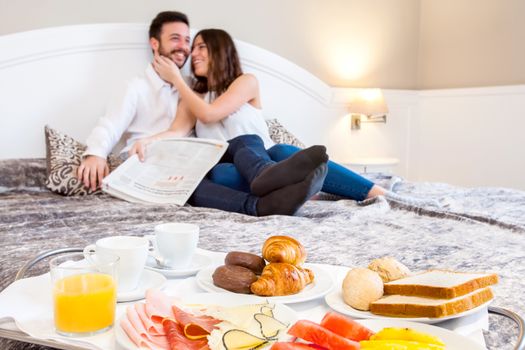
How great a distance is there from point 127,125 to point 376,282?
1.84 m

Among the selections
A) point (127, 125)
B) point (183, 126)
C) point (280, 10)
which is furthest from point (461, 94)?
point (127, 125)

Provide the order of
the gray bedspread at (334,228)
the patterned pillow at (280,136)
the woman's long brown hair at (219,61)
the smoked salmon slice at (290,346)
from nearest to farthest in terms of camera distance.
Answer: the smoked salmon slice at (290,346) < the gray bedspread at (334,228) < the woman's long brown hair at (219,61) < the patterned pillow at (280,136)

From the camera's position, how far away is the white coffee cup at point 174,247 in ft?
2.75

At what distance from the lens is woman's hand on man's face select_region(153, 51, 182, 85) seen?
7.79 feet

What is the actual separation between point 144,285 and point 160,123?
178 centimetres

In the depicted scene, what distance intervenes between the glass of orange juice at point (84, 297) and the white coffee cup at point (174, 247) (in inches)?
5.7

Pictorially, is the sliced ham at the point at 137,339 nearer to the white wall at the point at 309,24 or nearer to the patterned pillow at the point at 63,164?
the patterned pillow at the point at 63,164

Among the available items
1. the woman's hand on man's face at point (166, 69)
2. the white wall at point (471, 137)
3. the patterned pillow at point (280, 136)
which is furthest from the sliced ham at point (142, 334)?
the white wall at point (471, 137)

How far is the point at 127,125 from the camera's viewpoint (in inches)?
92.7

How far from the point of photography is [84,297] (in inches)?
24.6

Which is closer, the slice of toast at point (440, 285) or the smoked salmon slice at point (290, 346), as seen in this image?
the smoked salmon slice at point (290, 346)

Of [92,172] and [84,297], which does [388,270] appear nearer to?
[84,297]

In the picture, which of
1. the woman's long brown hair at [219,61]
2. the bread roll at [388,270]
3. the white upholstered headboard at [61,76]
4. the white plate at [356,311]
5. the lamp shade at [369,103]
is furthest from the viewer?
the lamp shade at [369,103]

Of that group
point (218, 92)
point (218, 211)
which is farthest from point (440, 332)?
point (218, 92)
